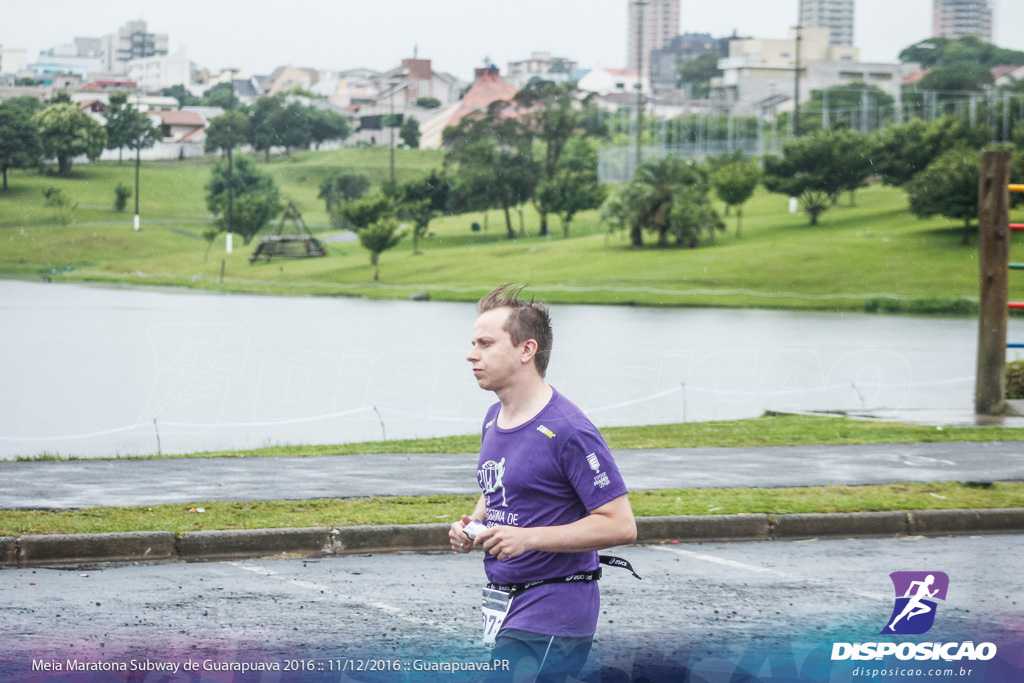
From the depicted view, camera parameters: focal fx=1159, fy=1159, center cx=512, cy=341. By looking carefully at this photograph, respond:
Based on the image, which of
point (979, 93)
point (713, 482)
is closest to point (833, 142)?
point (979, 93)

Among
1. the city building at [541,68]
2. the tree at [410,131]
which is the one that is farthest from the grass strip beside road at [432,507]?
the city building at [541,68]

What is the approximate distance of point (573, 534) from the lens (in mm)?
2951

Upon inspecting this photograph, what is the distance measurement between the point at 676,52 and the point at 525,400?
19097cm

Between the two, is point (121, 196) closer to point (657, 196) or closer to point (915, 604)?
point (657, 196)

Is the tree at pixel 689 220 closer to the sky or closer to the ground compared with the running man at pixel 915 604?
closer to the sky

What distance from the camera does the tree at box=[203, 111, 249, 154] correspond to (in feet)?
153

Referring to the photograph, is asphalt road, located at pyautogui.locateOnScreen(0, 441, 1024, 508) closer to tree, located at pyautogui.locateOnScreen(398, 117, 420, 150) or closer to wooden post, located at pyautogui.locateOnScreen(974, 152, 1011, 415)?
wooden post, located at pyautogui.locateOnScreen(974, 152, 1011, 415)

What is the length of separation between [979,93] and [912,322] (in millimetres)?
62527

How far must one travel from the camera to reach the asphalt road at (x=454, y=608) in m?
5.06

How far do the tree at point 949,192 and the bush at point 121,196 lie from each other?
40014mm

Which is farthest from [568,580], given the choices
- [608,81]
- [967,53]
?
[608,81]

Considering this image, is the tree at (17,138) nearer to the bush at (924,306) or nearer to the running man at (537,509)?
the running man at (537,509)

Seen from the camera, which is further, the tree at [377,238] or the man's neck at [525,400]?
the tree at [377,238]

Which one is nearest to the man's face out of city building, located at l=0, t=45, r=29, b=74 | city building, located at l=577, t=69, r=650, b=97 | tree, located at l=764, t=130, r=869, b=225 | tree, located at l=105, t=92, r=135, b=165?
city building, located at l=0, t=45, r=29, b=74
